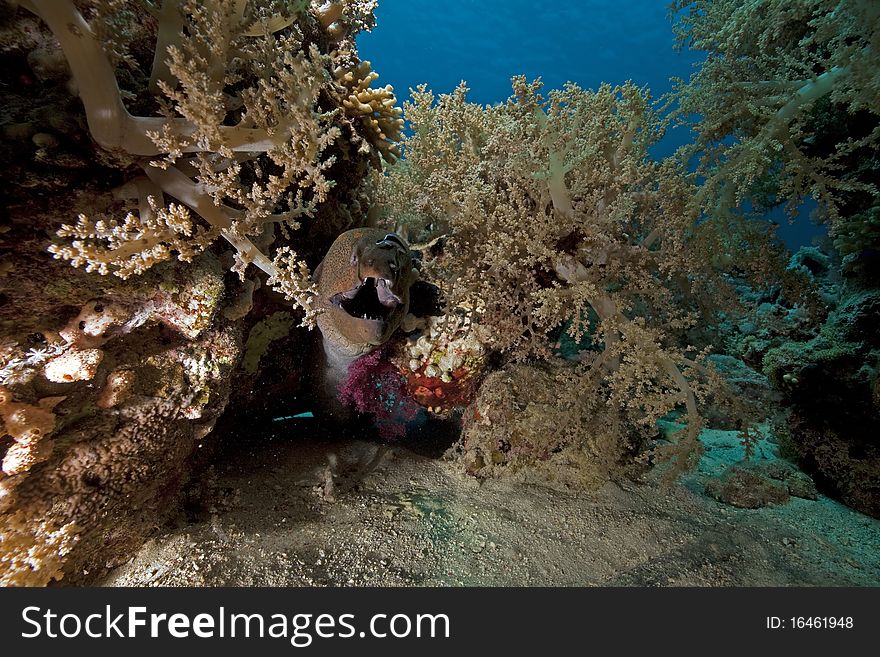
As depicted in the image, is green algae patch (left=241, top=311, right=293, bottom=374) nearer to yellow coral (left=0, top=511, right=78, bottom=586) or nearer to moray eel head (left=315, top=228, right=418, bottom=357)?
moray eel head (left=315, top=228, right=418, bottom=357)

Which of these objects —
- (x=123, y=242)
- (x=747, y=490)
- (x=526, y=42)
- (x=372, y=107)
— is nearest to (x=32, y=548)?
(x=123, y=242)

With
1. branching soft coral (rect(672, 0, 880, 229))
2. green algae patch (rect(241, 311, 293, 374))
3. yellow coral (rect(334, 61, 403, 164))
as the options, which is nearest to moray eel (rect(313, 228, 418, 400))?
green algae patch (rect(241, 311, 293, 374))

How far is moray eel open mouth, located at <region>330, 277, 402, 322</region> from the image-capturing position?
2992 millimetres

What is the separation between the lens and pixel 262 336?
3.29 metres

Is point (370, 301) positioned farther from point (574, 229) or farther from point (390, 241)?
point (574, 229)

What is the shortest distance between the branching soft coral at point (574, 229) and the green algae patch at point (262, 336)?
1411mm

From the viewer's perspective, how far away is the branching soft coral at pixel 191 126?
167 centimetres

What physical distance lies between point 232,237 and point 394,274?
113 cm

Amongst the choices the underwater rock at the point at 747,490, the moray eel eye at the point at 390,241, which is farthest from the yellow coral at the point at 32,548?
the underwater rock at the point at 747,490

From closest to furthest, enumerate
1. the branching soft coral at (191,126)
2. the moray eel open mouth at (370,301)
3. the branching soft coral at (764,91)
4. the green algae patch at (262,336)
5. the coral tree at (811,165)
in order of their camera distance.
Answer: the branching soft coral at (191,126)
the branching soft coral at (764,91)
the coral tree at (811,165)
the moray eel open mouth at (370,301)
the green algae patch at (262,336)

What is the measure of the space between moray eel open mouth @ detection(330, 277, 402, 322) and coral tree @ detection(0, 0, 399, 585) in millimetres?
492

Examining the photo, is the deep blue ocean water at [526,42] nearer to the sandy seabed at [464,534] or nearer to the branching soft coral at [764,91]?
the branching soft coral at [764,91]

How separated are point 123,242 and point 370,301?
163 cm
